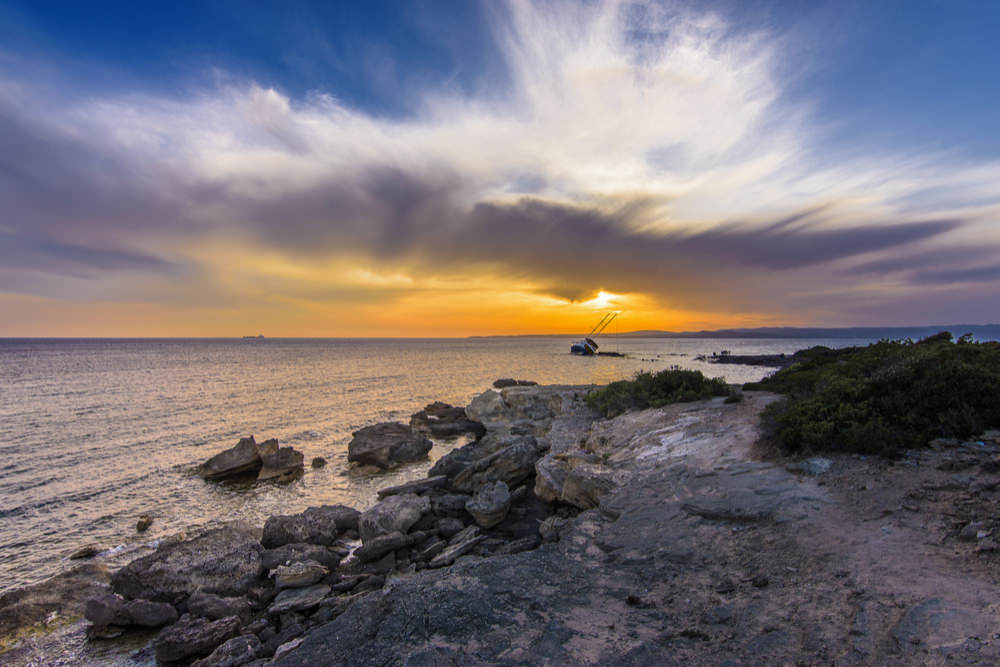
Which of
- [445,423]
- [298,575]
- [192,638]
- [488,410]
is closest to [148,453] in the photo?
[445,423]

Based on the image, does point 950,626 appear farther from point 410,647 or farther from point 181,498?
point 181,498

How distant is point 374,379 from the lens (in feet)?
215

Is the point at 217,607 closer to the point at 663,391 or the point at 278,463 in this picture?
the point at 278,463

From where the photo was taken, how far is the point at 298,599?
10.9 meters

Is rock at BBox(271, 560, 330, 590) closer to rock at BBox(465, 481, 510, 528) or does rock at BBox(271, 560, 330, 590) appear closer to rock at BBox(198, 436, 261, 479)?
rock at BBox(465, 481, 510, 528)

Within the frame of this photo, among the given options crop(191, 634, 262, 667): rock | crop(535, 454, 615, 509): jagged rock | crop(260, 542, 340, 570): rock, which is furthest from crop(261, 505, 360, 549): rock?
crop(535, 454, 615, 509): jagged rock

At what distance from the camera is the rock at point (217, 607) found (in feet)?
34.6

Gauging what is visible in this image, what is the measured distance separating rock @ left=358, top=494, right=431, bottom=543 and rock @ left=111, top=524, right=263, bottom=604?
10.3 feet

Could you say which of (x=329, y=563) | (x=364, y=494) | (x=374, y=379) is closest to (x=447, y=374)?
(x=374, y=379)

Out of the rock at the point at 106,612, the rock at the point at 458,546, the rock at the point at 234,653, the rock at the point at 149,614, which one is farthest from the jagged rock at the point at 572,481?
the rock at the point at 106,612

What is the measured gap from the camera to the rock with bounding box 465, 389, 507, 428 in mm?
34344

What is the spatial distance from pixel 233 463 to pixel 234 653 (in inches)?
646

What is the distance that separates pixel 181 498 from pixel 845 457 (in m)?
25.1

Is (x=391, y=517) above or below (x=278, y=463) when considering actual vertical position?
above
